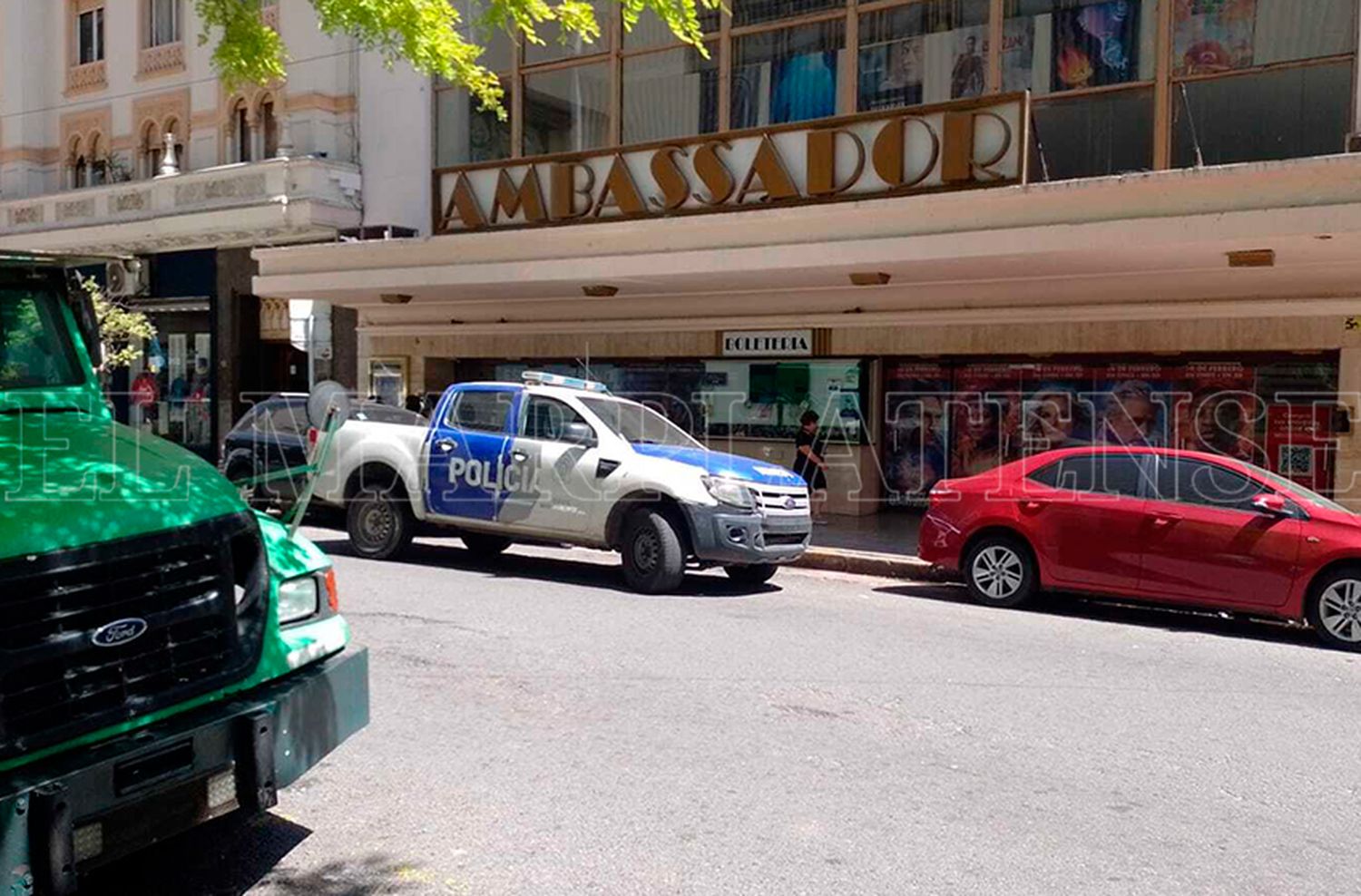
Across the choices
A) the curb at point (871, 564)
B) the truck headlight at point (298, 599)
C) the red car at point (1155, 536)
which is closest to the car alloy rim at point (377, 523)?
the curb at point (871, 564)

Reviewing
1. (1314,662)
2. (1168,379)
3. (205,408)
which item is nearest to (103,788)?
(1314,662)

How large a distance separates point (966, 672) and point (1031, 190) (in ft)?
20.4

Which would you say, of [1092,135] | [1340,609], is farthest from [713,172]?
[1340,609]

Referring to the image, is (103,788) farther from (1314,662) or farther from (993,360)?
(993,360)

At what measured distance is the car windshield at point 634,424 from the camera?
35.3ft

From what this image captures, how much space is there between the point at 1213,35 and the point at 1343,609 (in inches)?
288

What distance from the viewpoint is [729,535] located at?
9.95 metres

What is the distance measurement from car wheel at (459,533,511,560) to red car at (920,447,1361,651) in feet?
14.8

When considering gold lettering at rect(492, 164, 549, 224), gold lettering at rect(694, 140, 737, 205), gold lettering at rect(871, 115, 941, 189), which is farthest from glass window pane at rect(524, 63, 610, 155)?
gold lettering at rect(871, 115, 941, 189)

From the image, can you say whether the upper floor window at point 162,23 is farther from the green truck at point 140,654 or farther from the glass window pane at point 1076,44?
the green truck at point 140,654

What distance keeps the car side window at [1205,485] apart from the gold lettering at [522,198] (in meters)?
9.27

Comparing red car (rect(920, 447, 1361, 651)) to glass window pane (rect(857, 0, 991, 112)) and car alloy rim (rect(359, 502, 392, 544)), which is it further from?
glass window pane (rect(857, 0, 991, 112))

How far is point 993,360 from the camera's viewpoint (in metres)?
15.5

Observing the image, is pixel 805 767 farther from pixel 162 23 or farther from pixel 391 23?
A: pixel 162 23
